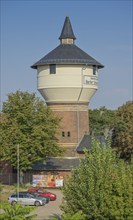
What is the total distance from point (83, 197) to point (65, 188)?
1.96 meters

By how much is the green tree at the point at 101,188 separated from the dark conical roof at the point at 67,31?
37517 mm

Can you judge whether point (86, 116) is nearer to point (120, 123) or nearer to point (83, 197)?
point (120, 123)

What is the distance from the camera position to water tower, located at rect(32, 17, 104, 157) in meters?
60.1

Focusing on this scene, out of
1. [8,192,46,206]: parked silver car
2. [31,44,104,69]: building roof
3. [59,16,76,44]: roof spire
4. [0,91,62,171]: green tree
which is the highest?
[59,16,76,44]: roof spire

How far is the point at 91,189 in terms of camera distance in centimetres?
2542

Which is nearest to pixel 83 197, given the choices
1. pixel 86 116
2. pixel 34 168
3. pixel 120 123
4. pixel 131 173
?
pixel 131 173

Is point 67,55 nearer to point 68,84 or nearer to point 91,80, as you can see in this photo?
point 68,84

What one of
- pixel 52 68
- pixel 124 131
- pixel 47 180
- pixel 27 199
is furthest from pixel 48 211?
pixel 124 131

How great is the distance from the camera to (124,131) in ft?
232

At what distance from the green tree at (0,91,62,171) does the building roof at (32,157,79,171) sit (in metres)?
3.59

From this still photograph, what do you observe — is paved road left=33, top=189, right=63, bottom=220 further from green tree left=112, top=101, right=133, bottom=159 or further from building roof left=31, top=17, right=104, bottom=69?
green tree left=112, top=101, right=133, bottom=159

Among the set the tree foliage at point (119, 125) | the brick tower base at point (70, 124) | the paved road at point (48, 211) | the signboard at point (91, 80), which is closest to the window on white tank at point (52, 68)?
the signboard at point (91, 80)

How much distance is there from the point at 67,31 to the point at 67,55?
4.44 m

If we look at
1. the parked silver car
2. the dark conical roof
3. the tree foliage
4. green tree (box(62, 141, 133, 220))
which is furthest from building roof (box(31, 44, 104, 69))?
green tree (box(62, 141, 133, 220))
